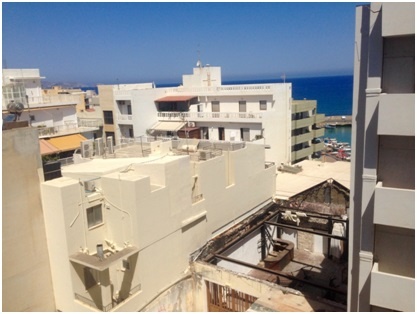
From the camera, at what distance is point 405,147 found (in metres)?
9.59

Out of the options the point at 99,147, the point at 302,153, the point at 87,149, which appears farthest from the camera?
the point at 302,153

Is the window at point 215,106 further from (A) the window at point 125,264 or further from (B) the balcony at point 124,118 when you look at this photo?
(A) the window at point 125,264

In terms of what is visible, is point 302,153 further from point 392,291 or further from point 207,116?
point 392,291

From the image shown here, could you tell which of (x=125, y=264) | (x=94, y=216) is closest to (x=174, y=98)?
(x=94, y=216)

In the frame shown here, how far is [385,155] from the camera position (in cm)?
991

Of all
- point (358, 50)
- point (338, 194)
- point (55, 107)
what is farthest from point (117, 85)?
point (358, 50)

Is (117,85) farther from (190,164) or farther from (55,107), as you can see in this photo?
(190,164)

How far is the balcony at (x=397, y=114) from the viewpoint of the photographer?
27.8 feet

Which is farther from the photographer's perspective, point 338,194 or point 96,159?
point 338,194

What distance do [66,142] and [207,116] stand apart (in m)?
13.1

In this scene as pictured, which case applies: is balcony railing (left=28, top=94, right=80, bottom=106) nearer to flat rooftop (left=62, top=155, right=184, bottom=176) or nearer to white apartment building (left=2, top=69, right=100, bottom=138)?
white apartment building (left=2, top=69, right=100, bottom=138)

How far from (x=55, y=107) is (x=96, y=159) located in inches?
650

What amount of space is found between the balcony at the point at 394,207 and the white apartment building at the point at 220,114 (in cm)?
2353

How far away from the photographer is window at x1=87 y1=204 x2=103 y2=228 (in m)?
15.6
